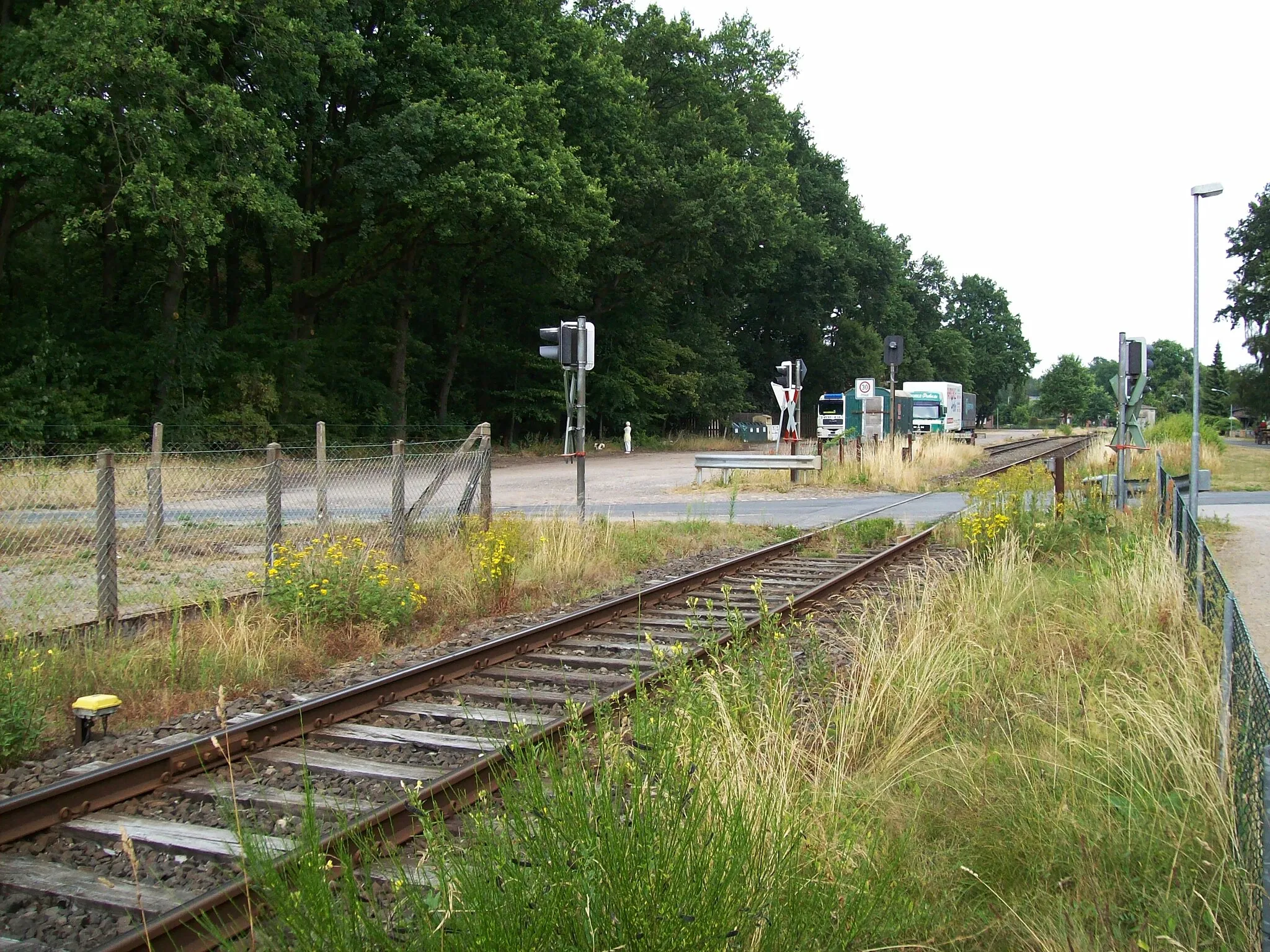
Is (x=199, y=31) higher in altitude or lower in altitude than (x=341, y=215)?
higher

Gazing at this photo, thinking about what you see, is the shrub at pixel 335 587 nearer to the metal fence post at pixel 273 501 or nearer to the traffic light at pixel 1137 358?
the metal fence post at pixel 273 501

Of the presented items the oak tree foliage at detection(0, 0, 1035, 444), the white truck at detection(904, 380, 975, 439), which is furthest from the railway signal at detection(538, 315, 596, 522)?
the white truck at detection(904, 380, 975, 439)

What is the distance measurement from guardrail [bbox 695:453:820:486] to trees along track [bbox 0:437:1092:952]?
1455cm

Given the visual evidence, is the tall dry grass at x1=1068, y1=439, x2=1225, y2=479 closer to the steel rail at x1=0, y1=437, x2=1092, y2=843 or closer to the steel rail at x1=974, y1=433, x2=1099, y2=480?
the steel rail at x1=974, y1=433, x2=1099, y2=480

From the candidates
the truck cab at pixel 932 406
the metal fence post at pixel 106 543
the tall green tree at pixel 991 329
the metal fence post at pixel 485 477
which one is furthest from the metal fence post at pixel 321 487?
the tall green tree at pixel 991 329

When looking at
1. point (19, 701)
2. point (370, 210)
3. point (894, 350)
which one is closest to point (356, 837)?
point (19, 701)

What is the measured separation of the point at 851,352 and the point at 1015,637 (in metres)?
61.2

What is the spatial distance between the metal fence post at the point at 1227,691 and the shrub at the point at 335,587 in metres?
6.49

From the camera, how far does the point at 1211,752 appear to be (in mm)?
4645

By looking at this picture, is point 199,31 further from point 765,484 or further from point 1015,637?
point 1015,637

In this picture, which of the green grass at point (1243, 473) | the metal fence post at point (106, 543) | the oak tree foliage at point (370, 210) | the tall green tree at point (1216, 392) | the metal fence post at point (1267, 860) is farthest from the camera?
the tall green tree at point (1216, 392)

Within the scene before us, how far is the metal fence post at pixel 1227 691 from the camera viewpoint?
14.0 feet

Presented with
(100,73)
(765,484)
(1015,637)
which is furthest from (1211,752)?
(100,73)

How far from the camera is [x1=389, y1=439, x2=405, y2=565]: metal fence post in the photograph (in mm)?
11633
